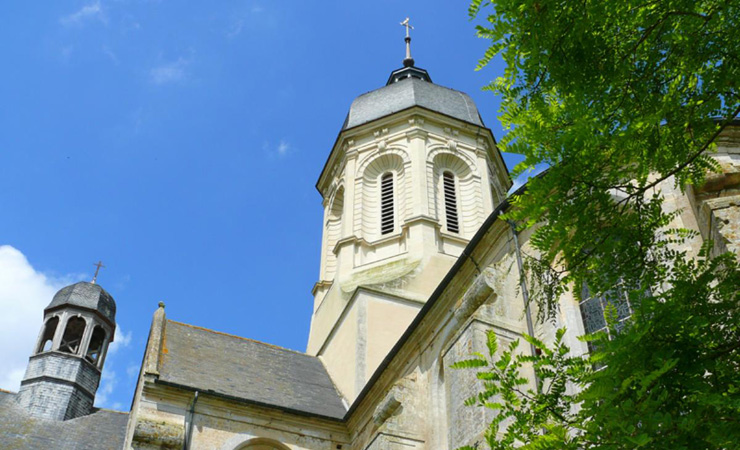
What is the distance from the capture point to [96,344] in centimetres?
2206

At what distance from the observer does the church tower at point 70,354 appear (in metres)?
19.0

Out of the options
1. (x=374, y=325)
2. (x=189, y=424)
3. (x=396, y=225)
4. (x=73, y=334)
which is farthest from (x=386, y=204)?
(x=73, y=334)

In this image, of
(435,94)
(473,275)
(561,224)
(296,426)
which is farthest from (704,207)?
(435,94)

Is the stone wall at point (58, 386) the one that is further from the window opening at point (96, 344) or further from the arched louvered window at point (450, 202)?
the arched louvered window at point (450, 202)

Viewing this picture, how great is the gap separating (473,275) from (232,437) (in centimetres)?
570

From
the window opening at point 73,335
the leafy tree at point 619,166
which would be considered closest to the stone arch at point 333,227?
the window opening at point 73,335

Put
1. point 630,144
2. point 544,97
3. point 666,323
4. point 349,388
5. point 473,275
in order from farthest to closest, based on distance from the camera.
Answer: point 349,388, point 473,275, point 544,97, point 630,144, point 666,323

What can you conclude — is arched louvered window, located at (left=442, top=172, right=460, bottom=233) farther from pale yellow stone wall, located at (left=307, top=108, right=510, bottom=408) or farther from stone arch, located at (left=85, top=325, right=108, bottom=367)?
stone arch, located at (left=85, top=325, right=108, bottom=367)

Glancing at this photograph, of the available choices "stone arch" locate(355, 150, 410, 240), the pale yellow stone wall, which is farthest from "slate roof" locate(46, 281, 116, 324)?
"stone arch" locate(355, 150, 410, 240)

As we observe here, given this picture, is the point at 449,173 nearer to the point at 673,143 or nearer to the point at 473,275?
the point at 473,275

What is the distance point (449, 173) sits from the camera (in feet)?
70.5

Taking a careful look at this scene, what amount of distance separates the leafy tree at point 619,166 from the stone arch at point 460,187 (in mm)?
15177

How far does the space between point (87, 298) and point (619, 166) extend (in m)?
20.6

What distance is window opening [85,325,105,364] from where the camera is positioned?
21.8 metres
